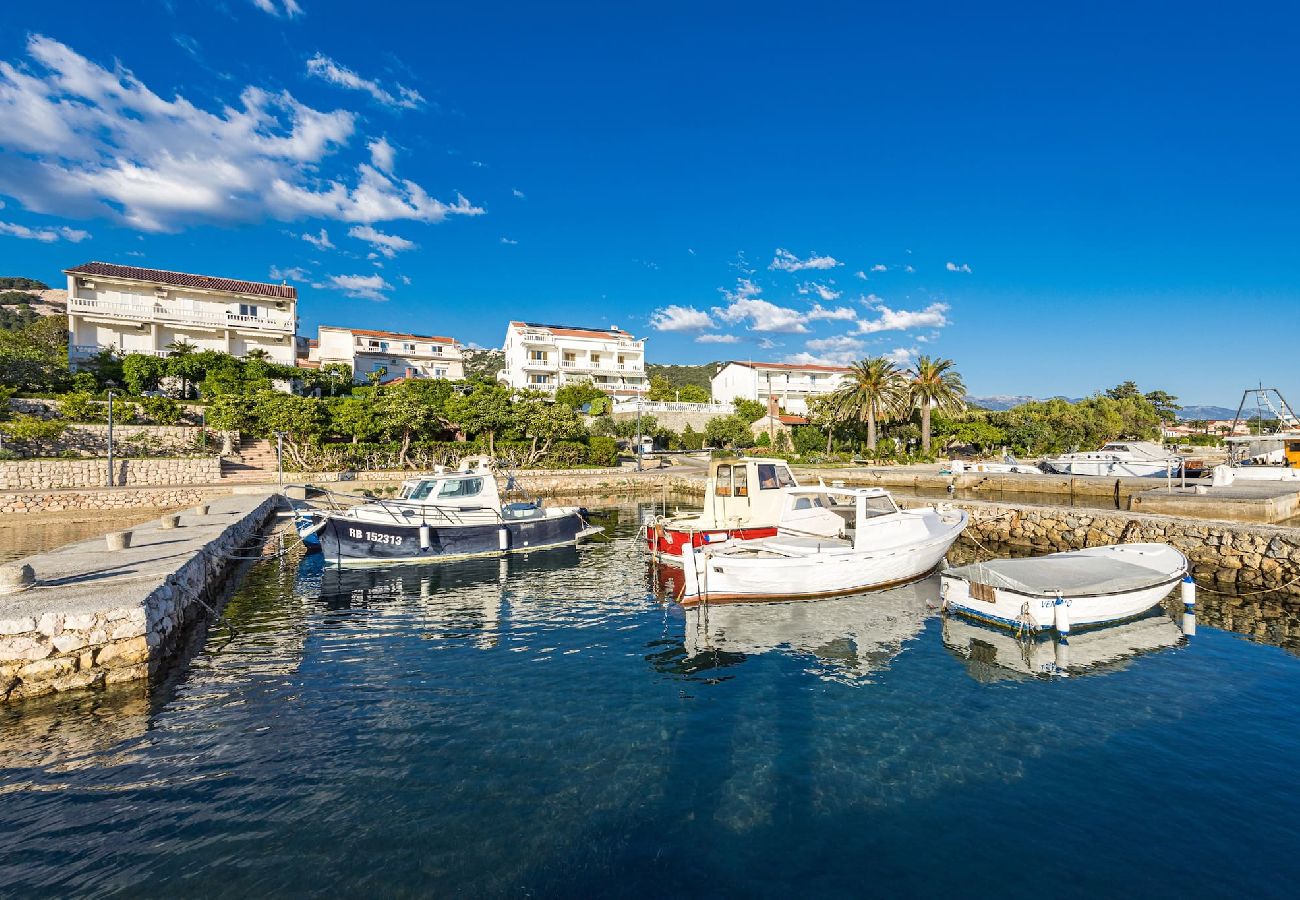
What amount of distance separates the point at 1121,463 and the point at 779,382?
4423 cm

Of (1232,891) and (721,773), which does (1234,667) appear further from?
(721,773)

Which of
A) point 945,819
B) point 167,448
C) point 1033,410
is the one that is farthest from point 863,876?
point 1033,410

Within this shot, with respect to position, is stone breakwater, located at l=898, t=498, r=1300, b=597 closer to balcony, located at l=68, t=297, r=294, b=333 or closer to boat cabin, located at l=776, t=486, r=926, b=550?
boat cabin, located at l=776, t=486, r=926, b=550

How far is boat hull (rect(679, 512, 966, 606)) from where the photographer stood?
14352 millimetres

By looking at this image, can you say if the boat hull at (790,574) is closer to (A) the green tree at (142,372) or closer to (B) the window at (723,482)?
(B) the window at (723,482)

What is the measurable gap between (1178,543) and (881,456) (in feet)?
106

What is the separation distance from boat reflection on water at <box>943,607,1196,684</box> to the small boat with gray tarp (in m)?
13.6

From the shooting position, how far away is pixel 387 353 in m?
70.6

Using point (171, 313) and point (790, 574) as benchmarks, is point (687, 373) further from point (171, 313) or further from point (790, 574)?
point (790, 574)

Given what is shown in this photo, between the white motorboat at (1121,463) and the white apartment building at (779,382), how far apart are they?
114ft

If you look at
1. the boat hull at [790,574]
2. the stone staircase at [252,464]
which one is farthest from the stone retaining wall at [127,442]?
the boat hull at [790,574]

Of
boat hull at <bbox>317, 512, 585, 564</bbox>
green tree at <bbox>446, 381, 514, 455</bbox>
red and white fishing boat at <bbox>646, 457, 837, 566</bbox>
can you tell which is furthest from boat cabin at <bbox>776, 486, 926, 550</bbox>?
green tree at <bbox>446, 381, 514, 455</bbox>

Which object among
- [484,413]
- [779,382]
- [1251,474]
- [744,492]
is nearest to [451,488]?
[744,492]

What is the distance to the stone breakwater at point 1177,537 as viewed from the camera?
681 inches
